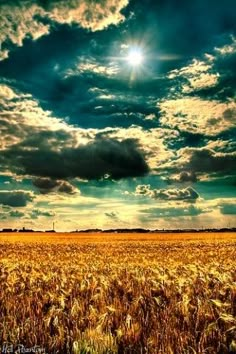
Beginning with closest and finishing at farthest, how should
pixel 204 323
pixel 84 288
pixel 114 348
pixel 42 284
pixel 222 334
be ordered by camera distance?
pixel 114 348, pixel 222 334, pixel 204 323, pixel 84 288, pixel 42 284

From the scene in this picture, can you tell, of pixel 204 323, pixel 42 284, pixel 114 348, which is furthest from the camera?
pixel 42 284

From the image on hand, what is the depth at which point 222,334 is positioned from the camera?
18.0 feet

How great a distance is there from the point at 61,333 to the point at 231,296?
3.51 meters

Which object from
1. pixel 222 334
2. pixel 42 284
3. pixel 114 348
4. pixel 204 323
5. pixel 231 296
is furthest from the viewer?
pixel 42 284

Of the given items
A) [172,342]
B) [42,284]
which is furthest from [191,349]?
[42,284]

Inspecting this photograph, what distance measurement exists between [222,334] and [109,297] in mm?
2889

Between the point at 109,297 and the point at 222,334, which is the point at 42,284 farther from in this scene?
the point at 222,334

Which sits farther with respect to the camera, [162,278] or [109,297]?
[162,278]

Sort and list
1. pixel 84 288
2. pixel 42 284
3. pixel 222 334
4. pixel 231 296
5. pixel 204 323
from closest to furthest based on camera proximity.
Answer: pixel 222 334 → pixel 204 323 → pixel 231 296 → pixel 84 288 → pixel 42 284

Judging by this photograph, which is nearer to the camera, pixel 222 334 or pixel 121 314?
pixel 222 334

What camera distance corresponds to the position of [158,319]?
634 centimetres

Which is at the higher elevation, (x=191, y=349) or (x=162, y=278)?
(x=162, y=278)

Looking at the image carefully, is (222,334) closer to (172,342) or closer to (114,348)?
(172,342)

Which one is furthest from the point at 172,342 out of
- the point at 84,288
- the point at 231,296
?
the point at 84,288
